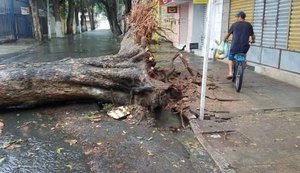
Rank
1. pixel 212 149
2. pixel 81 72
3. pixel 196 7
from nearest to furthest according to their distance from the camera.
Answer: pixel 212 149 → pixel 81 72 → pixel 196 7

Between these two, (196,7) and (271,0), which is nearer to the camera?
(271,0)

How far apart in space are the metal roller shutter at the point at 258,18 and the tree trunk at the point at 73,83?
4946 millimetres

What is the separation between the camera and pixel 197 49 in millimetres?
16281

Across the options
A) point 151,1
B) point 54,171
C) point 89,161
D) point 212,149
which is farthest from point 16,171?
point 151,1

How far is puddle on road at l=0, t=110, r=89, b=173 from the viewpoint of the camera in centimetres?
430

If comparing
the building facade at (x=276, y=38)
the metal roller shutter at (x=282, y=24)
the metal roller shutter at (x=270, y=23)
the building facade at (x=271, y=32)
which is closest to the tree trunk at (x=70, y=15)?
the building facade at (x=271, y=32)

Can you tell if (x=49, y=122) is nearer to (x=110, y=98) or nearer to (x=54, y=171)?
(x=110, y=98)

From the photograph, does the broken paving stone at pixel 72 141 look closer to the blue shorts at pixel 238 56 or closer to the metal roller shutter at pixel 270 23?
the blue shorts at pixel 238 56

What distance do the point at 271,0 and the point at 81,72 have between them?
599 centimetres

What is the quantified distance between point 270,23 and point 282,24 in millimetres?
618

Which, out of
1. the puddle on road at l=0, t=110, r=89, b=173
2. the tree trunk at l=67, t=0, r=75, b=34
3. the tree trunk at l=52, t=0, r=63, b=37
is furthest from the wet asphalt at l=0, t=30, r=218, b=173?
the tree trunk at l=67, t=0, r=75, b=34

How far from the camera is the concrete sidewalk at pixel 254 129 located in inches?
166

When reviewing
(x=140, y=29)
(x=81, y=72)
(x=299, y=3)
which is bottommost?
(x=81, y=72)

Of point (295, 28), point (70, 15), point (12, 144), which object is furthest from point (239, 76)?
point (70, 15)
